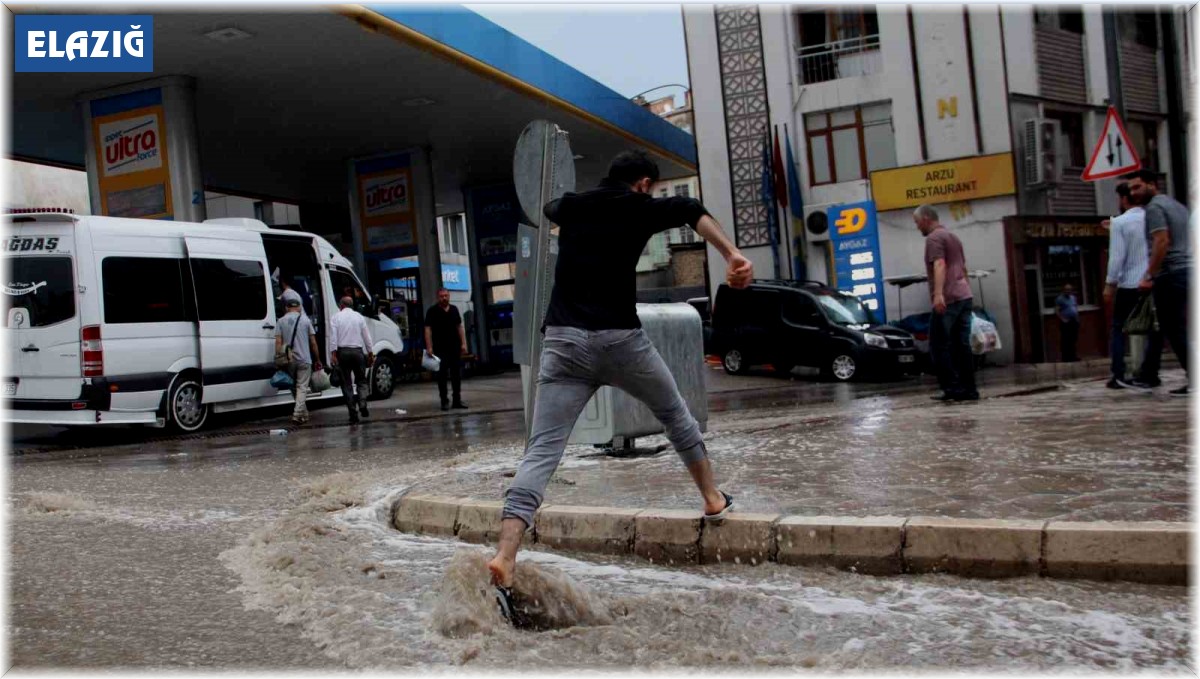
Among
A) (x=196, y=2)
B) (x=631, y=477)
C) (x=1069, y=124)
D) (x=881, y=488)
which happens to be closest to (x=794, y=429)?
(x=631, y=477)

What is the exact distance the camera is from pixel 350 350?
13.9 meters

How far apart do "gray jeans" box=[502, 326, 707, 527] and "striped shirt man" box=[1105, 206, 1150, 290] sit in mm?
6498

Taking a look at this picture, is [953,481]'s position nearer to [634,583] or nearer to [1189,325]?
[634,583]

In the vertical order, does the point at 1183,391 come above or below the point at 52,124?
below

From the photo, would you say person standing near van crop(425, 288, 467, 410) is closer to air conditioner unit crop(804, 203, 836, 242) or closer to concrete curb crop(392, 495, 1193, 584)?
concrete curb crop(392, 495, 1193, 584)

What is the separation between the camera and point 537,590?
3.83m

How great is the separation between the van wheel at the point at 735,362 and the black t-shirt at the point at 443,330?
7.35 meters

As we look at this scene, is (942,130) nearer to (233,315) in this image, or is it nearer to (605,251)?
(233,315)

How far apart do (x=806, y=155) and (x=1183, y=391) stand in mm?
17391

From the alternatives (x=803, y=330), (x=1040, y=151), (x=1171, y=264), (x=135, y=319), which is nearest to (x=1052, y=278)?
(x=1040, y=151)

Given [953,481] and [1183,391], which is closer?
[953,481]

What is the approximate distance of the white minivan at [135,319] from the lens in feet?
39.8

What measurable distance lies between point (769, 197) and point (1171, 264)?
1702 centimetres

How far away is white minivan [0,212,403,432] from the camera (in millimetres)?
12133
